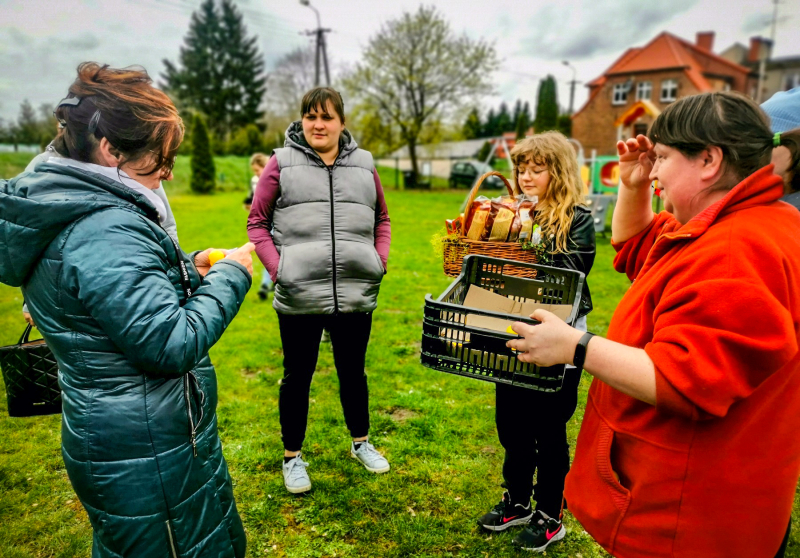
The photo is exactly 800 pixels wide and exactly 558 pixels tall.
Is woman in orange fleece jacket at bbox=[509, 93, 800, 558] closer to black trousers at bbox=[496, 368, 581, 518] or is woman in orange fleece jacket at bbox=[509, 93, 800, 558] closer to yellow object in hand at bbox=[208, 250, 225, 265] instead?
black trousers at bbox=[496, 368, 581, 518]

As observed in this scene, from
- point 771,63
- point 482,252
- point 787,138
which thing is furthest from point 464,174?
point 771,63

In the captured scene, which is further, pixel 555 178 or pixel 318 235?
pixel 318 235

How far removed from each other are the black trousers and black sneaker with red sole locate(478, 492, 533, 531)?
128mm

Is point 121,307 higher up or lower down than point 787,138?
lower down

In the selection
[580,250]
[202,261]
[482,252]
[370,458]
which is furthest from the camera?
[370,458]

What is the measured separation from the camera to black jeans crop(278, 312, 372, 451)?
2939 millimetres

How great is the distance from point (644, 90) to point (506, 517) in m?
38.5

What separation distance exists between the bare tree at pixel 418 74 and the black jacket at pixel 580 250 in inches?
989

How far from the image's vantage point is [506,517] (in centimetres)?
281

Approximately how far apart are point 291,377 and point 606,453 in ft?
6.43

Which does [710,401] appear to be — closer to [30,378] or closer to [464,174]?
[30,378]

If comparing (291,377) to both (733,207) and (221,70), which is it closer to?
(733,207)

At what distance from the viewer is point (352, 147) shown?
3.06 meters

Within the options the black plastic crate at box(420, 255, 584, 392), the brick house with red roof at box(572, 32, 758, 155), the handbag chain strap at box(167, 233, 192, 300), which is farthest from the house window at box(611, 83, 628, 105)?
the handbag chain strap at box(167, 233, 192, 300)
